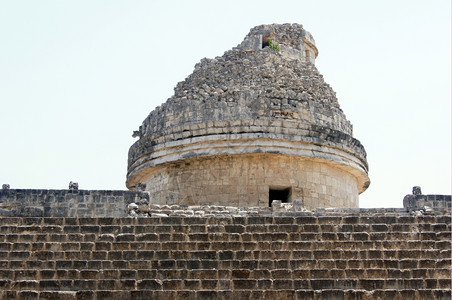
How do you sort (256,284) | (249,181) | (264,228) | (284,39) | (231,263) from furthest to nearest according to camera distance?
(284,39)
(249,181)
(264,228)
(231,263)
(256,284)

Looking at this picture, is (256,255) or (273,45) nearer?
(256,255)

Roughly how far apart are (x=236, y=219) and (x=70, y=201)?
11.1 ft

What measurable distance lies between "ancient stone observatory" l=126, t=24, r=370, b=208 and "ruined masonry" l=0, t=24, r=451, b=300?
0.03m

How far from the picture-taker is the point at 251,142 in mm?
13727

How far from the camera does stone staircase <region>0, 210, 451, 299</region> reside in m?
8.34

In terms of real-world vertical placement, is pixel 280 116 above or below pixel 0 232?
above

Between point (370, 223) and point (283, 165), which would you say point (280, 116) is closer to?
point (283, 165)

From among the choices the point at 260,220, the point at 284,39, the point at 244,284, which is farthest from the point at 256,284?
the point at 284,39

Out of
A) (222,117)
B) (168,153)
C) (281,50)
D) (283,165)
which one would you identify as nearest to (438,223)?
(283,165)

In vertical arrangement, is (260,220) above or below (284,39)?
below

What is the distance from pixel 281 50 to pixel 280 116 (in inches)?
119

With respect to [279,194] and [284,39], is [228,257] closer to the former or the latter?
[279,194]

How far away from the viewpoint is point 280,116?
1412 cm

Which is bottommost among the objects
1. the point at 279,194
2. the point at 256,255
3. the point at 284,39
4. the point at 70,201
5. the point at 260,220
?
the point at 256,255
